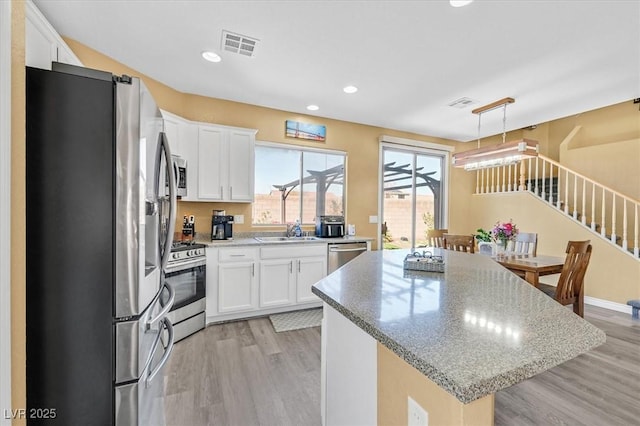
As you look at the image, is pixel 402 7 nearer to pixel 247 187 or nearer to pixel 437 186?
pixel 247 187

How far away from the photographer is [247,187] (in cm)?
361

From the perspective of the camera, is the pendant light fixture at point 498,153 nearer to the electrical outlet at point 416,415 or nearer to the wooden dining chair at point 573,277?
the wooden dining chair at point 573,277

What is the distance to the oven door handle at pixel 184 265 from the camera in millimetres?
2630

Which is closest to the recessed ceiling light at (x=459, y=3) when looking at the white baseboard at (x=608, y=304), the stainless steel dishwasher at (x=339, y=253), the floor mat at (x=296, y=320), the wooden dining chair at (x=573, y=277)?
the wooden dining chair at (x=573, y=277)

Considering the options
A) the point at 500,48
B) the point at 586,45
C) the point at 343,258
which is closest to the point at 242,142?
the point at 343,258

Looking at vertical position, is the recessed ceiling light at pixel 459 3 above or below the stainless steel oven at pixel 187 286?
above

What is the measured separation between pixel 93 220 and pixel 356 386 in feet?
4.15

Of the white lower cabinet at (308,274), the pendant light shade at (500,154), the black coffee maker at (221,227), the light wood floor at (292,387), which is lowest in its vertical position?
the light wood floor at (292,387)

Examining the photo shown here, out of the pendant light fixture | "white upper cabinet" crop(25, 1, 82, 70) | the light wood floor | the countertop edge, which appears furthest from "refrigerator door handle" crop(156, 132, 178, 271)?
the pendant light fixture

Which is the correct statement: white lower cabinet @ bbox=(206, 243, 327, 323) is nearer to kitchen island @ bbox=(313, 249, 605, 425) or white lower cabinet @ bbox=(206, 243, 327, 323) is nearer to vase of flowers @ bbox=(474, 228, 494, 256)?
kitchen island @ bbox=(313, 249, 605, 425)

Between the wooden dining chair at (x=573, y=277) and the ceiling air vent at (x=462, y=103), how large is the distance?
6.71ft

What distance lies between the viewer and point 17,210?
91 cm

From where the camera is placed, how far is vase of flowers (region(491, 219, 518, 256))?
328 cm

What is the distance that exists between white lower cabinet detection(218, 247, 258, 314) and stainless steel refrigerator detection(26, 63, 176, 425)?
1928 millimetres
